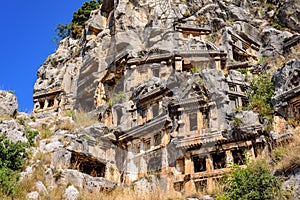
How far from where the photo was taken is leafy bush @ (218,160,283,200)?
13.5 meters

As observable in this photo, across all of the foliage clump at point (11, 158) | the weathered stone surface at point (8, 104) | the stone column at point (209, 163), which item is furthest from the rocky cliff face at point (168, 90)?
the foliage clump at point (11, 158)

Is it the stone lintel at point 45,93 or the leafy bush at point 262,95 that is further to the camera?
the stone lintel at point 45,93

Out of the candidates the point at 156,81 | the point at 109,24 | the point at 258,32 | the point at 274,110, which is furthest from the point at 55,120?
the point at 258,32

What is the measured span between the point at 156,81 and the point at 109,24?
17965mm

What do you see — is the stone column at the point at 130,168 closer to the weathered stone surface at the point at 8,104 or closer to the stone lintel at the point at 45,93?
the weathered stone surface at the point at 8,104

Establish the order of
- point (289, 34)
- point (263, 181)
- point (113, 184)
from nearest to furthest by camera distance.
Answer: point (263, 181)
point (113, 184)
point (289, 34)

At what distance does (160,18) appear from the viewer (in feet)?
135

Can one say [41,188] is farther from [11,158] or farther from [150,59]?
[150,59]

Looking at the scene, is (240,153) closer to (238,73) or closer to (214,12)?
(238,73)

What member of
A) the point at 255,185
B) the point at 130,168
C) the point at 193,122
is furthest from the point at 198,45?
the point at 255,185

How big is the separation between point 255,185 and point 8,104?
17.0m

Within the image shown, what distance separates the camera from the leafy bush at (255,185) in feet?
44.4

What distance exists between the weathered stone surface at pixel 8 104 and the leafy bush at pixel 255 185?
15.3m

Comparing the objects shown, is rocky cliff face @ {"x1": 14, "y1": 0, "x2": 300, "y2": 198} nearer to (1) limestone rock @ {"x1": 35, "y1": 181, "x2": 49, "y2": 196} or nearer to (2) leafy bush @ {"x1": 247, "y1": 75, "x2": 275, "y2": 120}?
(2) leafy bush @ {"x1": 247, "y1": 75, "x2": 275, "y2": 120}
